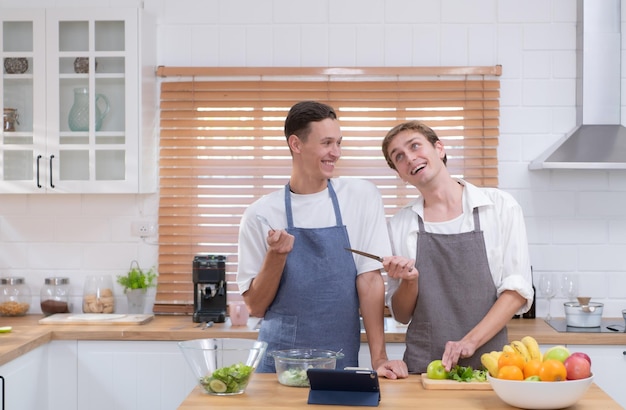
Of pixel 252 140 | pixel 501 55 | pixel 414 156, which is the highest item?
pixel 501 55

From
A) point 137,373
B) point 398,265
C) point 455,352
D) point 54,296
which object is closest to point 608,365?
point 455,352

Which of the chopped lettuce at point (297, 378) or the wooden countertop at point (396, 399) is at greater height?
the chopped lettuce at point (297, 378)

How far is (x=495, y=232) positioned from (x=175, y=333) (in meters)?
1.69

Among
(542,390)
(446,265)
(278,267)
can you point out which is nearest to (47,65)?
(278,267)

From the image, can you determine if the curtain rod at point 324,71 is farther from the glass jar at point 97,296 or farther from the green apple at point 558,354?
the green apple at point 558,354

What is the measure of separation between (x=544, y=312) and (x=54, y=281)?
100 inches

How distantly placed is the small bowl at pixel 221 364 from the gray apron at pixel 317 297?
0.65m

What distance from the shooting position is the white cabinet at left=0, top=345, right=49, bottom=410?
379 centimetres

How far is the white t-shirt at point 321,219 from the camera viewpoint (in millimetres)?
3357

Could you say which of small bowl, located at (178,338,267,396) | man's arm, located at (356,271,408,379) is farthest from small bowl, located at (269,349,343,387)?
man's arm, located at (356,271,408,379)

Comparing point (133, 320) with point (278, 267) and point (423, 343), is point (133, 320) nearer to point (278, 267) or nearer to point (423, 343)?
point (278, 267)

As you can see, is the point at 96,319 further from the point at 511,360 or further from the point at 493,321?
the point at 511,360

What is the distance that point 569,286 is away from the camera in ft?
14.9

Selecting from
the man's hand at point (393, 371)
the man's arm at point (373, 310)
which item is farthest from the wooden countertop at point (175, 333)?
the man's hand at point (393, 371)
